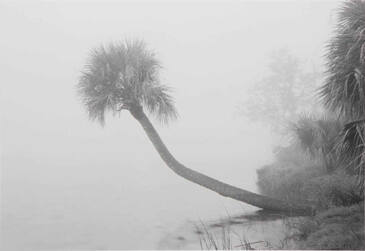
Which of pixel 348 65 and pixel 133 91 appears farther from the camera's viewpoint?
pixel 133 91

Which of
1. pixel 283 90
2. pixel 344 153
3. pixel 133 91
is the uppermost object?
pixel 283 90

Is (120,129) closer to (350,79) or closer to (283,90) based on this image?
(283,90)

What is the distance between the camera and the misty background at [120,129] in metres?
15.3

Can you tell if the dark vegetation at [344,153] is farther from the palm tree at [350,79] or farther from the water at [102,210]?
the water at [102,210]

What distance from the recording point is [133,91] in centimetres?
1320

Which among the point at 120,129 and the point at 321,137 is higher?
the point at 120,129

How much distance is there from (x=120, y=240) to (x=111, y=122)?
76.9m

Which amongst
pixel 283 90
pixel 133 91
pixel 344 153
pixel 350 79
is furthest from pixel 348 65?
pixel 283 90

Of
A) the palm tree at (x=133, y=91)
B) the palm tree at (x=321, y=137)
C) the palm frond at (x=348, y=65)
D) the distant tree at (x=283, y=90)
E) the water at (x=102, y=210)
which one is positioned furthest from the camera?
the distant tree at (x=283, y=90)

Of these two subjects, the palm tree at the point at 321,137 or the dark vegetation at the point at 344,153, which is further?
the palm tree at the point at 321,137

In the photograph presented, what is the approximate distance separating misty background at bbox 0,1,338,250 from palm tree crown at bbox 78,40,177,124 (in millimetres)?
782

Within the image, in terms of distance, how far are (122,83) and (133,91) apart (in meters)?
0.48

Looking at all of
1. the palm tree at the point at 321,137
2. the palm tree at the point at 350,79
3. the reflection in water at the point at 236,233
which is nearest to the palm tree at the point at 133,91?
the reflection in water at the point at 236,233

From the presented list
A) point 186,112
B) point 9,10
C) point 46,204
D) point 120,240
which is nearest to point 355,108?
point 120,240
